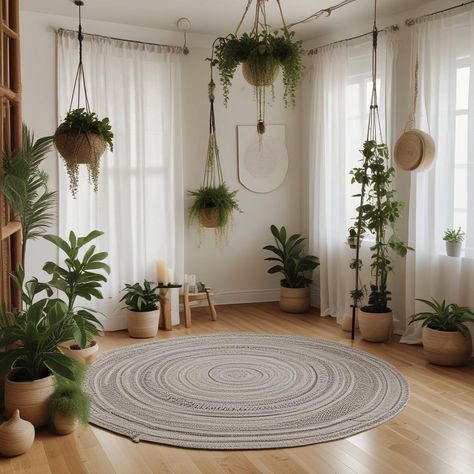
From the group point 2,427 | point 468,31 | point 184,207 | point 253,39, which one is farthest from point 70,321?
point 468,31

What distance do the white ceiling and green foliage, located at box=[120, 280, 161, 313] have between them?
2362mm

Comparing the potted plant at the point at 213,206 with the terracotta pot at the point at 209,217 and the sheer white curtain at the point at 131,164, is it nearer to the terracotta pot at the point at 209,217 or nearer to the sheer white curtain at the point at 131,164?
the terracotta pot at the point at 209,217

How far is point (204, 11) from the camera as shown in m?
5.17

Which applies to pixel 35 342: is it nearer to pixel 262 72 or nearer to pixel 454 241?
pixel 262 72

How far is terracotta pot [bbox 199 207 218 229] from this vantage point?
18.9 ft

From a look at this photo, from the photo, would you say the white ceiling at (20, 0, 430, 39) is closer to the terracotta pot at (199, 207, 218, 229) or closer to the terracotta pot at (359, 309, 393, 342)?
the terracotta pot at (199, 207, 218, 229)

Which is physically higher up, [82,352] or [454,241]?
[454,241]

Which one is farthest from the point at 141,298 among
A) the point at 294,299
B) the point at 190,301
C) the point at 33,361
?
the point at 33,361

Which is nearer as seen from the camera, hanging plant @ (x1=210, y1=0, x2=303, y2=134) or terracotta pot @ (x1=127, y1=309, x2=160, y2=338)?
hanging plant @ (x1=210, y1=0, x2=303, y2=134)

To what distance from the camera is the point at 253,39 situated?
145 inches

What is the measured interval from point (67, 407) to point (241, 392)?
Answer: 3.77ft

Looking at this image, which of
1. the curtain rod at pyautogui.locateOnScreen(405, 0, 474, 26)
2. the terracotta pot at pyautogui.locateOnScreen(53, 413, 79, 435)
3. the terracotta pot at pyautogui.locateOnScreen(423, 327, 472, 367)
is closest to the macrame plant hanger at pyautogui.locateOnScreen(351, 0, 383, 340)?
the curtain rod at pyautogui.locateOnScreen(405, 0, 474, 26)

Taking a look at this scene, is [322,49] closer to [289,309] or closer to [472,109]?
[472,109]

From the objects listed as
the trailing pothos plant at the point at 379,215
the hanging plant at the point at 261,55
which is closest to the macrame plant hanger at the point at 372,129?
the trailing pothos plant at the point at 379,215
